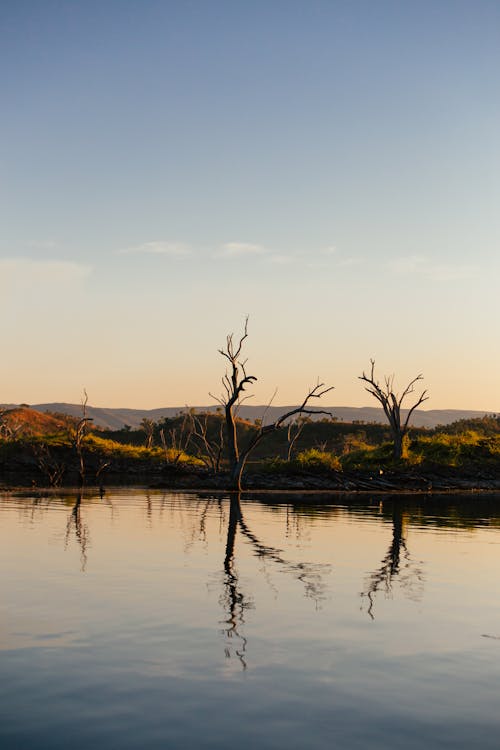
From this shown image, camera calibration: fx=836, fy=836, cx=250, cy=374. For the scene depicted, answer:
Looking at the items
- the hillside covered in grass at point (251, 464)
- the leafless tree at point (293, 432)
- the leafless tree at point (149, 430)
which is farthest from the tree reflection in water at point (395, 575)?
the leafless tree at point (149, 430)

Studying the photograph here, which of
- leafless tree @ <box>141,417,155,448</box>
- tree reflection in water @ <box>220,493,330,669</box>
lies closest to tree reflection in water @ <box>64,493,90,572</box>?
tree reflection in water @ <box>220,493,330,669</box>

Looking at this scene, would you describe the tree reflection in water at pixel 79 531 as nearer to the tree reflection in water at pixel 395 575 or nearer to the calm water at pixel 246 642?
the calm water at pixel 246 642

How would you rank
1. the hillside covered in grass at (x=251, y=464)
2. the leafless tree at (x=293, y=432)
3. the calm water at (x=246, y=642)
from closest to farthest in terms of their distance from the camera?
1. the calm water at (x=246, y=642)
2. the leafless tree at (x=293, y=432)
3. the hillside covered in grass at (x=251, y=464)

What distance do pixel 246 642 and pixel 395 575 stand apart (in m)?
6.37

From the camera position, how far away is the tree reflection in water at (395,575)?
1394cm

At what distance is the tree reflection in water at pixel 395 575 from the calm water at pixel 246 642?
0.17ft

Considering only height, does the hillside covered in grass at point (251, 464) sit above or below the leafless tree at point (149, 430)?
below

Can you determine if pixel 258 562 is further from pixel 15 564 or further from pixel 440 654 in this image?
pixel 440 654

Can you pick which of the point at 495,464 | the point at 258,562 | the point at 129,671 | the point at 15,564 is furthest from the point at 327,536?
the point at 495,464

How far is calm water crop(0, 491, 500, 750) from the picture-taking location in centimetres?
730

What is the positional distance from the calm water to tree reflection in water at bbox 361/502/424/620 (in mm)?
52

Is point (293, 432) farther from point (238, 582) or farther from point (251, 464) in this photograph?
point (238, 582)

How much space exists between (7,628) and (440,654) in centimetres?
548

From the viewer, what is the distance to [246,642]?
10.2 m
